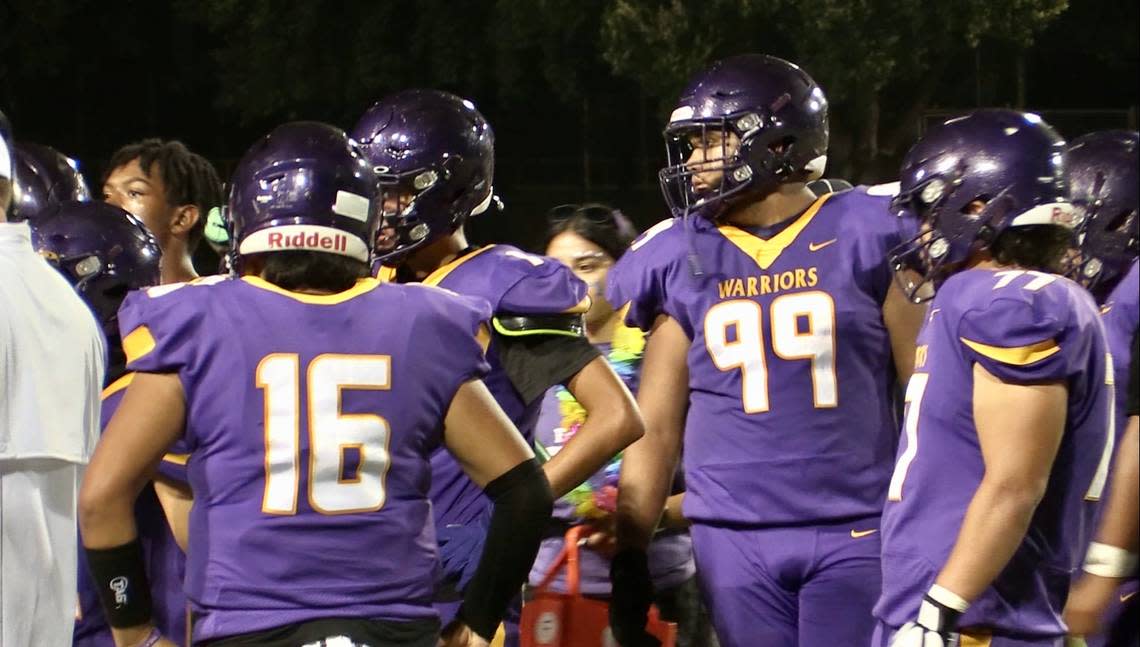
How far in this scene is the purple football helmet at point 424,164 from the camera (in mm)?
4109

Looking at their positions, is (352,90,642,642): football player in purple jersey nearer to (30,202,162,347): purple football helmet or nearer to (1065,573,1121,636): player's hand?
(30,202,162,347): purple football helmet

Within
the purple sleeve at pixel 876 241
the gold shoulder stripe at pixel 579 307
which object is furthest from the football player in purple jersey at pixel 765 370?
the gold shoulder stripe at pixel 579 307

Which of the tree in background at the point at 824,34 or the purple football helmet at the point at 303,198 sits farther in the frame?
the tree in background at the point at 824,34

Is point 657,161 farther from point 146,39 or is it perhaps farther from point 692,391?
point 692,391

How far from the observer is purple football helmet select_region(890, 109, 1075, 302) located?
3.46 meters

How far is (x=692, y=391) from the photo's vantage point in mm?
4277

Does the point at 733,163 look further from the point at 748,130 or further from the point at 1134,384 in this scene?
the point at 1134,384

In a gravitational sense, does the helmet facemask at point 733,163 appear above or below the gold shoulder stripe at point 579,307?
above

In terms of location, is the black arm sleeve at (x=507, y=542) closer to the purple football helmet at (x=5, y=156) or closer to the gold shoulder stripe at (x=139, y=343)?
the gold shoulder stripe at (x=139, y=343)

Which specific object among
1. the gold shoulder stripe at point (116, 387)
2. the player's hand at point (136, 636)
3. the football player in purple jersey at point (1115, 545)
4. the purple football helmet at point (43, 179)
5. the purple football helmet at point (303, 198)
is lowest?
the football player in purple jersey at point (1115, 545)

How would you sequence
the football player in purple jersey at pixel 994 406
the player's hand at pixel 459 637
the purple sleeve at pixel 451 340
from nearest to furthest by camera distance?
the purple sleeve at pixel 451 340
the football player in purple jersey at pixel 994 406
the player's hand at pixel 459 637

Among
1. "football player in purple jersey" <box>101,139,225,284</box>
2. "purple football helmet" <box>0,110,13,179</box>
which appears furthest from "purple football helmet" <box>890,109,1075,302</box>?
"football player in purple jersey" <box>101,139,225,284</box>

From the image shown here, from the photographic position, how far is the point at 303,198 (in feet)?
10.2

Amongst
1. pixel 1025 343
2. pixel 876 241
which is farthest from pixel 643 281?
pixel 1025 343
